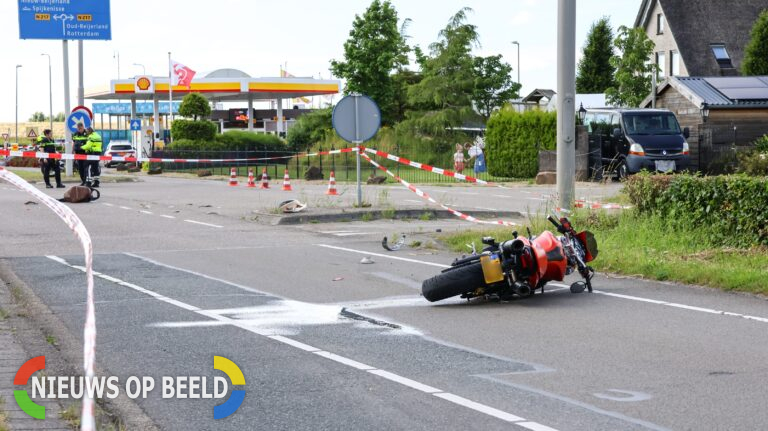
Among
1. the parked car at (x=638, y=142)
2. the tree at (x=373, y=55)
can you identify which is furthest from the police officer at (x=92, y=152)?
the tree at (x=373, y=55)

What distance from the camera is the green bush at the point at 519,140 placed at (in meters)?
37.8

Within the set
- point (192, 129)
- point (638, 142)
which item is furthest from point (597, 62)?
point (638, 142)

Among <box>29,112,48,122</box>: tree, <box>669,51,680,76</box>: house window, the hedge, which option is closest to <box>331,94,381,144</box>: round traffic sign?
the hedge

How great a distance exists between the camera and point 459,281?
9.64 m

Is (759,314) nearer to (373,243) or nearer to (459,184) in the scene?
(373,243)

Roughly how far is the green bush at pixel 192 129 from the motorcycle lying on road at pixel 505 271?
46.3 metres

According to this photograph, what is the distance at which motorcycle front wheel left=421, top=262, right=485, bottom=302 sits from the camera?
9.62 metres

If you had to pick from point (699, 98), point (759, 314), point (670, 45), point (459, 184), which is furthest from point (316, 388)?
point (670, 45)

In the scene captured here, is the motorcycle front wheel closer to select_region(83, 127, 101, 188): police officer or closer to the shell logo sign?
select_region(83, 127, 101, 188): police officer

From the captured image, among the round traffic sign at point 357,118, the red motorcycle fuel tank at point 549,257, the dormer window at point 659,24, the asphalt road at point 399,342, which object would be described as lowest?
the asphalt road at point 399,342

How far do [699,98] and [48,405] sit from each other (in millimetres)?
36304

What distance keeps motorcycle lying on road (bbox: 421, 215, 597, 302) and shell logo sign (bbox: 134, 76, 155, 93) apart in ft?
223

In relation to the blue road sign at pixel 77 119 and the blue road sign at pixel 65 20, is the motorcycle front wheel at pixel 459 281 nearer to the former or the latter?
the blue road sign at pixel 77 119

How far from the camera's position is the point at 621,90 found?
5459 cm
